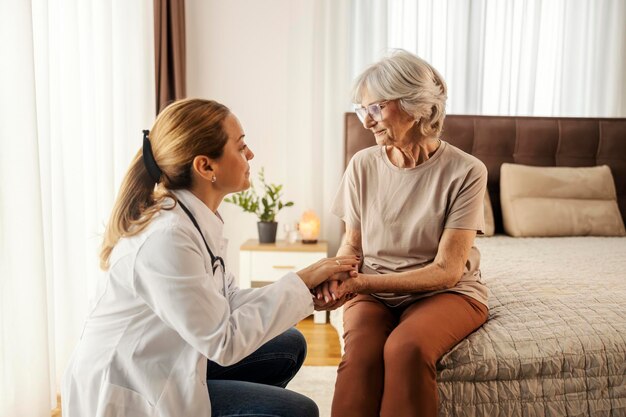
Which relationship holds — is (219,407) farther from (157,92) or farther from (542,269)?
(157,92)

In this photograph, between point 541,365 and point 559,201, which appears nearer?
point 541,365

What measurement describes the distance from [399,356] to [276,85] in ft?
9.85

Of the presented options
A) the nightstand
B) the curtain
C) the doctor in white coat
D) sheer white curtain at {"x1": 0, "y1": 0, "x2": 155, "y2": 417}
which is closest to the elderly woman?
the doctor in white coat

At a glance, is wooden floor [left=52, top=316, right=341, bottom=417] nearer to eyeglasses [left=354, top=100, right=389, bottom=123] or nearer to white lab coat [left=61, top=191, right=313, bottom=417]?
eyeglasses [left=354, top=100, right=389, bottom=123]

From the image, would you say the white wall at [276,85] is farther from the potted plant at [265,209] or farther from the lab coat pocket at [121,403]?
the lab coat pocket at [121,403]

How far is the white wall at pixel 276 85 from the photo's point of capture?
4188 millimetres

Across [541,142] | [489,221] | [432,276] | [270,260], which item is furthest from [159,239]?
[541,142]

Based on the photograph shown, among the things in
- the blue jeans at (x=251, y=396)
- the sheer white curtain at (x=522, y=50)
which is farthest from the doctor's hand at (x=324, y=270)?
the sheer white curtain at (x=522, y=50)

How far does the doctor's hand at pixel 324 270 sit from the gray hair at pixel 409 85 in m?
0.52

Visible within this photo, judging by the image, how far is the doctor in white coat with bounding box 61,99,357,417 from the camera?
4.28 ft

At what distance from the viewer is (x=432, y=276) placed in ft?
5.93

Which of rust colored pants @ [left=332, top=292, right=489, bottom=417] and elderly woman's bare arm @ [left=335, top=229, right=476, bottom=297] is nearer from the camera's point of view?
rust colored pants @ [left=332, top=292, right=489, bottom=417]

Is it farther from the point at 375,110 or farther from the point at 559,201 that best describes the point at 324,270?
the point at 559,201

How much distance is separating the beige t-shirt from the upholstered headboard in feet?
6.50
